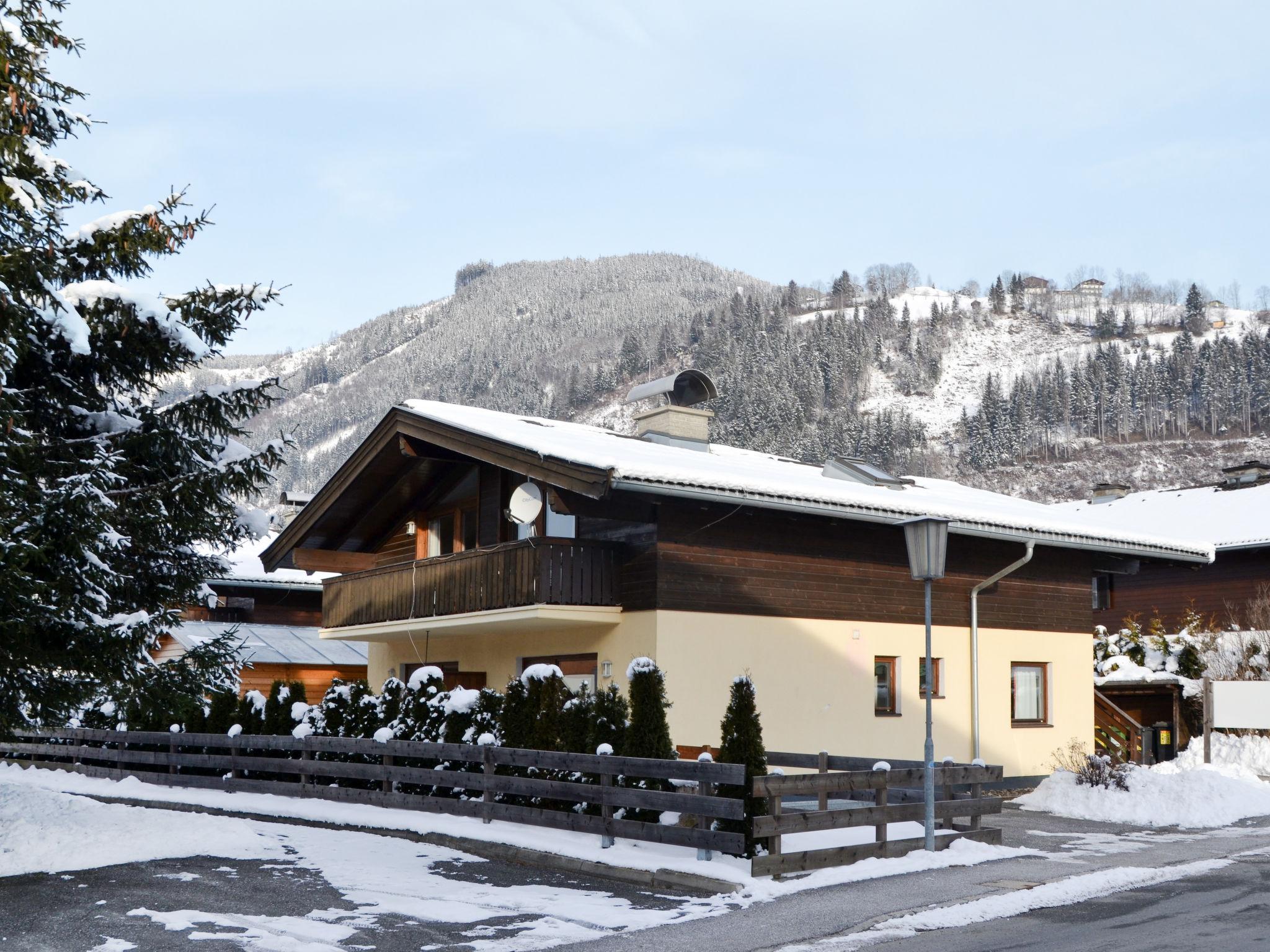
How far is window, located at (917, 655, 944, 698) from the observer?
19.6 m

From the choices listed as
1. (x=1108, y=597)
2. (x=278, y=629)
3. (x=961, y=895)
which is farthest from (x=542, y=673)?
(x=1108, y=597)

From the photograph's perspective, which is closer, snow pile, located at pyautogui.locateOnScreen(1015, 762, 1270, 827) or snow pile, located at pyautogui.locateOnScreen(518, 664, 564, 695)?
snow pile, located at pyautogui.locateOnScreen(518, 664, 564, 695)

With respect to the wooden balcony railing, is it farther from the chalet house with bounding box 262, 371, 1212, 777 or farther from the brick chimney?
the brick chimney

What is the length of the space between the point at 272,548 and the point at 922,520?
14912 mm

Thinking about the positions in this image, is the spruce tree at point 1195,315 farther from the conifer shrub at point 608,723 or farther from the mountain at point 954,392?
the conifer shrub at point 608,723

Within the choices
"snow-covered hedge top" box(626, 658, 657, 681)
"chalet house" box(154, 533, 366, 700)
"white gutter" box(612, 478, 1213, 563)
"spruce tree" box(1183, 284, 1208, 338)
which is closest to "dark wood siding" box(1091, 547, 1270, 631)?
"white gutter" box(612, 478, 1213, 563)

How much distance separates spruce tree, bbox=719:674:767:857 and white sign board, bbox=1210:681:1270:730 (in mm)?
10969

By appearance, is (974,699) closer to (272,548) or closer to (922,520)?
(922,520)

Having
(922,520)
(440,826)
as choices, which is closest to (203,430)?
(440,826)

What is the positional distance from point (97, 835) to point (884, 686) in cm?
1169

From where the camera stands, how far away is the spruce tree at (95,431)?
10516mm

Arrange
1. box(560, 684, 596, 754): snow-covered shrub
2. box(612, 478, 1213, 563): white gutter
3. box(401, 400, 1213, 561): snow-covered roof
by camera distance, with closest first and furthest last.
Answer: box(560, 684, 596, 754): snow-covered shrub
box(612, 478, 1213, 563): white gutter
box(401, 400, 1213, 561): snow-covered roof

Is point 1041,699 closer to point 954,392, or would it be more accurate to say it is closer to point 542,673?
point 542,673

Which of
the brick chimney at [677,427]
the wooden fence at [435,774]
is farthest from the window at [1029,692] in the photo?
the wooden fence at [435,774]
